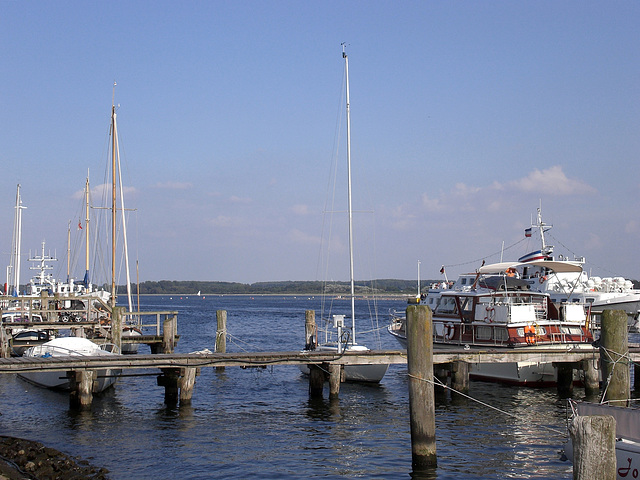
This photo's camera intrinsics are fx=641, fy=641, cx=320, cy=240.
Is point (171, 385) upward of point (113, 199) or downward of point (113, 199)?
downward

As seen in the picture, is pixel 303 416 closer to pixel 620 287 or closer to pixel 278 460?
pixel 278 460

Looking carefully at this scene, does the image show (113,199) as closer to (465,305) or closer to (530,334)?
(465,305)

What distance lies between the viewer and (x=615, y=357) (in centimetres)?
1566

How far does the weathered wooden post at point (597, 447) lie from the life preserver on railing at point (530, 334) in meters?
17.6

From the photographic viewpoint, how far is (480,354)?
22.7 meters

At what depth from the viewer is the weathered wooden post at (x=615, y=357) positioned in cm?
1560

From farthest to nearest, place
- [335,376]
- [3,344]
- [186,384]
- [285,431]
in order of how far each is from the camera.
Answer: [3,344]
[335,376]
[186,384]
[285,431]

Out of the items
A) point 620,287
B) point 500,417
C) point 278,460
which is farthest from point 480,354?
A: point 620,287

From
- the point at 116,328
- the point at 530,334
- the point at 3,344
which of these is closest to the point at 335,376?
the point at 530,334

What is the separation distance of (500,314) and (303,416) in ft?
34.7

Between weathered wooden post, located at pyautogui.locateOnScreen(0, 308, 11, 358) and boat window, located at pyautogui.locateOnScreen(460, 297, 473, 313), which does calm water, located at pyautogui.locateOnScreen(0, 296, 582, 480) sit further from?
boat window, located at pyautogui.locateOnScreen(460, 297, 473, 313)

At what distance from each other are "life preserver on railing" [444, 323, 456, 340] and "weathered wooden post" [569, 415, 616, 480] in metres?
20.5

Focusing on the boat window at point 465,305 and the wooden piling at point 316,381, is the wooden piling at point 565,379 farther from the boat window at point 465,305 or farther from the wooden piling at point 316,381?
the wooden piling at point 316,381

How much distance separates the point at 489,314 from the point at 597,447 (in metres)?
19.2
